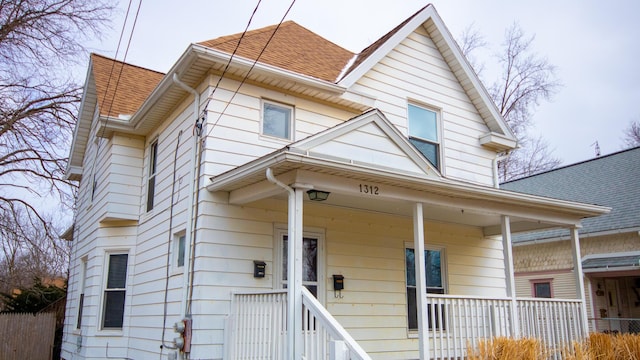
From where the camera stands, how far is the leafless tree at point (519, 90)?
88.4 feet

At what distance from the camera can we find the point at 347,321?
855 centimetres

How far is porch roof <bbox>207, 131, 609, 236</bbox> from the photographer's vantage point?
21.0 feet

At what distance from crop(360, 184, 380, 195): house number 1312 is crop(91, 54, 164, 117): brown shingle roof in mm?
6021

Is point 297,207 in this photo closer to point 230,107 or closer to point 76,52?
point 230,107

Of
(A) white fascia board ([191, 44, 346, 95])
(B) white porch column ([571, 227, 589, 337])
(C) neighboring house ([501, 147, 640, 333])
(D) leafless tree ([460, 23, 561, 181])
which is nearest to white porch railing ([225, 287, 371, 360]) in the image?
(A) white fascia board ([191, 44, 346, 95])

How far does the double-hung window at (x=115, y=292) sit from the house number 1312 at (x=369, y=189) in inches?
231

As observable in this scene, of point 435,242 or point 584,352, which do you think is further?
point 435,242

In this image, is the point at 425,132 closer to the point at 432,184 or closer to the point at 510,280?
the point at 510,280

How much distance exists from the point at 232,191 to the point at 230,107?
1.40 meters

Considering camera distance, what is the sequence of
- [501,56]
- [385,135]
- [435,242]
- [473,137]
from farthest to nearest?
[501,56], [473,137], [435,242], [385,135]

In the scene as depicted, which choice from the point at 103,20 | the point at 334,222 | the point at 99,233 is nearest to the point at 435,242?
the point at 334,222

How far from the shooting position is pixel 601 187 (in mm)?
17438

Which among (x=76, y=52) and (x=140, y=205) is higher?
(x=76, y=52)

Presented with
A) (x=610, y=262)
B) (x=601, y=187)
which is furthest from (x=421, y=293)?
(x=601, y=187)
